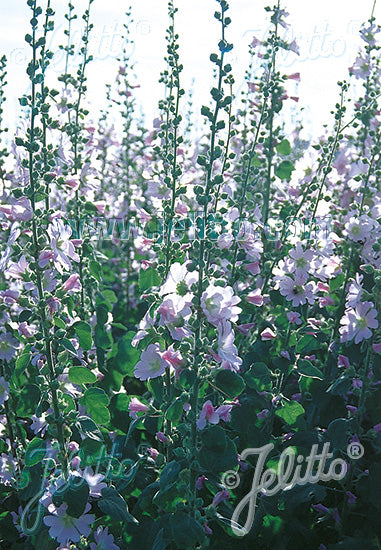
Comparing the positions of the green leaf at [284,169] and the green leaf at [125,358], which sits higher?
the green leaf at [284,169]

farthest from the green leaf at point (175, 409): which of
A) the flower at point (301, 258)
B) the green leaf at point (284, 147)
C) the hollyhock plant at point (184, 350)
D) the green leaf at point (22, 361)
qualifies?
the green leaf at point (284, 147)

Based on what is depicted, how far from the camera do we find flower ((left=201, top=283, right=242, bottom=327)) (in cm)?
214

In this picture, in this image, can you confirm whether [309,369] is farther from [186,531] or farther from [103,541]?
[103,541]

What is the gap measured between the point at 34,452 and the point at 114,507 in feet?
1.52

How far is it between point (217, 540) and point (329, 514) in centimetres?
74

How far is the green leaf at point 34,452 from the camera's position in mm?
2568

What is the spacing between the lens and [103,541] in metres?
2.62

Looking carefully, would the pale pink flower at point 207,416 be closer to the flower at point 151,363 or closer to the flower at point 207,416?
the flower at point 207,416

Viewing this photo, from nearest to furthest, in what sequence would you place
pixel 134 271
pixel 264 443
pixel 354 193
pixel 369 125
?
pixel 264 443, pixel 354 193, pixel 369 125, pixel 134 271

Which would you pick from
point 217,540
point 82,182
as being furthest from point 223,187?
point 217,540

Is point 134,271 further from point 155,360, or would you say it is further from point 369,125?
point 155,360

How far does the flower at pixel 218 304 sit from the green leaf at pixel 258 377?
945mm

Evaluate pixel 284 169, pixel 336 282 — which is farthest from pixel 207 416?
pixel 284 169

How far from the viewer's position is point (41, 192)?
262 centimetres
